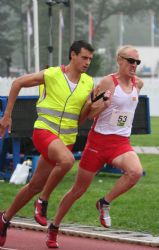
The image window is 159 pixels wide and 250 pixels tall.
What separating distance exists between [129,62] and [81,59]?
0.45m

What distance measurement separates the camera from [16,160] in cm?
1436

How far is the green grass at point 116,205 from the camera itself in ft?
33.4

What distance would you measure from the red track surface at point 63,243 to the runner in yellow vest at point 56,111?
481 millimetres

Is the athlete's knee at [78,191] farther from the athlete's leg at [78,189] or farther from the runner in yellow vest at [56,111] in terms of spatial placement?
the runner in yellow vest at [56,111]

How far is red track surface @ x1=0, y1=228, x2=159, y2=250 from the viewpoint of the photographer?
8.82 metres

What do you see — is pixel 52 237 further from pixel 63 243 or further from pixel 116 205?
pixel 116 205

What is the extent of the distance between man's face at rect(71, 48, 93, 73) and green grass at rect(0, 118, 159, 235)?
6.80 feet

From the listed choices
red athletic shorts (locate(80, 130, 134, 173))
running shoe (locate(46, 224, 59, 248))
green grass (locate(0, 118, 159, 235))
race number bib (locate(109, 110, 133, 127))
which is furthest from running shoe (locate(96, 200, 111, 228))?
green grass (locate(0, 118, 159, 235))

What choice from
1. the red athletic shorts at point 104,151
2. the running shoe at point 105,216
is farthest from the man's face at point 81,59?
the running shoe at point 105,216

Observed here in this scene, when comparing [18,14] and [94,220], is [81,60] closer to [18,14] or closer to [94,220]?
[94,220]

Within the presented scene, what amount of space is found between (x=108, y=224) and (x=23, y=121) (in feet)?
18.2

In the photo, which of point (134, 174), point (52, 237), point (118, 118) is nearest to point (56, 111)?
point (118, 118)

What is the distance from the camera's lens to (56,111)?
843 centimetres

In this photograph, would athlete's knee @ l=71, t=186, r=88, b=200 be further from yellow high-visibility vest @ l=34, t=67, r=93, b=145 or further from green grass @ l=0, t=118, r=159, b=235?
green grass @ l=0, t=118, r=159, b=235
